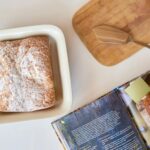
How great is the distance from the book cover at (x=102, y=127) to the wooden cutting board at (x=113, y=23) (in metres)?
0.09

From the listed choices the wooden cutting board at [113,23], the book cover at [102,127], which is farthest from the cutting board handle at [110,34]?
the book cover at [102,127]

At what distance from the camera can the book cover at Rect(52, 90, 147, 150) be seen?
0.84m

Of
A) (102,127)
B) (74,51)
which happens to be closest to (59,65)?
(74,51)

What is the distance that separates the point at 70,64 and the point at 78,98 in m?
0.08

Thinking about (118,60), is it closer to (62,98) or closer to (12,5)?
(62,98)

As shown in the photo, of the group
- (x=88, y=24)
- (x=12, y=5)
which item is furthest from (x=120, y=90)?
(x=12, y=5)

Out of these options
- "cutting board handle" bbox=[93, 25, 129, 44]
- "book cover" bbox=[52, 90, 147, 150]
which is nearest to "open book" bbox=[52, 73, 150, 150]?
"book cover" bbox=[52, 90, 147, 150]

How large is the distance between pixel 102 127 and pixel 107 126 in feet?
0.04

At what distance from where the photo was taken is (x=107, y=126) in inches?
33.4

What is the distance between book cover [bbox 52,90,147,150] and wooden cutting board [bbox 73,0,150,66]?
9cm

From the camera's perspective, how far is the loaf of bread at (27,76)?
2.59 ft

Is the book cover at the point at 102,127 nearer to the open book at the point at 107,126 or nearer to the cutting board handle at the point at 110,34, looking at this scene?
the open book at the point at 107,126

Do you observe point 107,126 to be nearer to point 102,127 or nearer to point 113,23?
point 102,127

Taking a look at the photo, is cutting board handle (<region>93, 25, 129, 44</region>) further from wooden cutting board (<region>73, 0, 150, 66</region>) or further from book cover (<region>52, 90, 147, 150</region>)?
book cover (<region>52, 90, 147, 150</region>)
